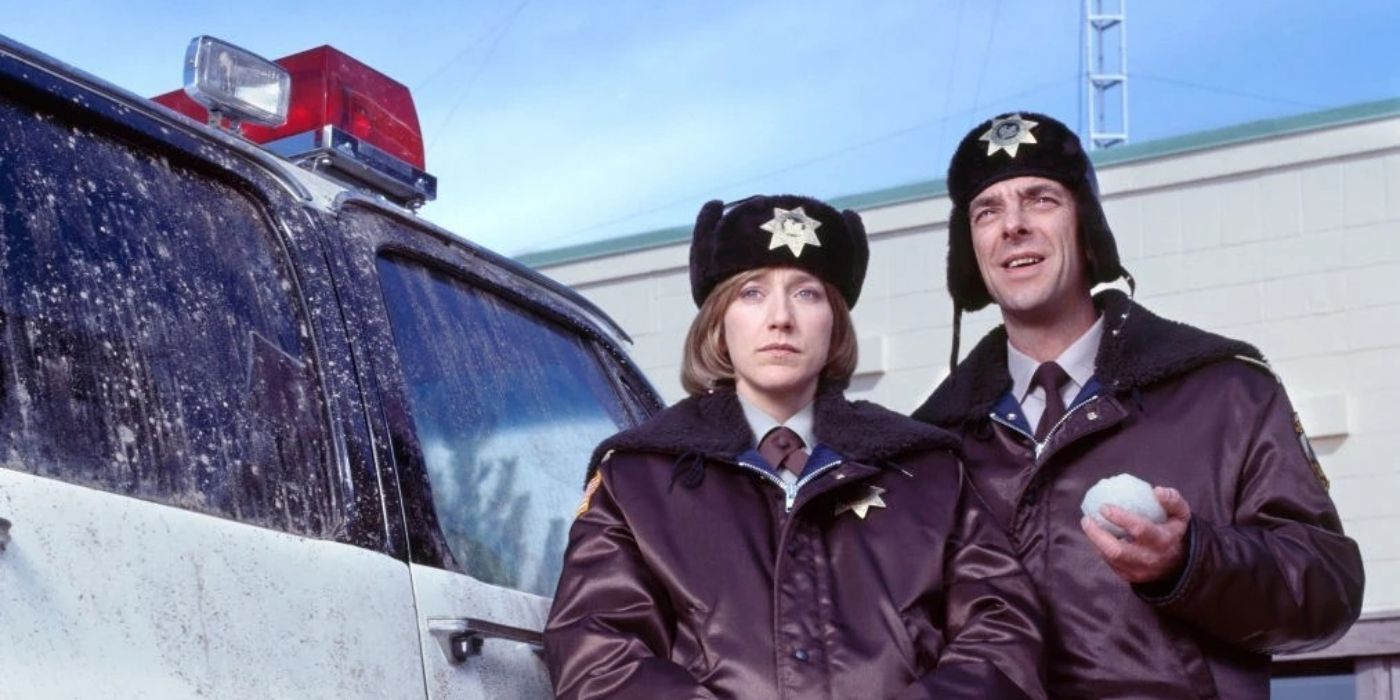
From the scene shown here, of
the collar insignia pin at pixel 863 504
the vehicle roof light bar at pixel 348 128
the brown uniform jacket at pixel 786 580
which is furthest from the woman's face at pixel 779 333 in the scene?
the vehicle roof light bar at pixel 348 128

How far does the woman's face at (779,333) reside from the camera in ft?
9.32

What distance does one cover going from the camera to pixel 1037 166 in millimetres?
3115

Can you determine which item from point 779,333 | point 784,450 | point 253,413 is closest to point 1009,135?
point 779,333

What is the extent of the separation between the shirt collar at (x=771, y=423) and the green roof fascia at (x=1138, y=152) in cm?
662

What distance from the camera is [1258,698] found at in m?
2.81

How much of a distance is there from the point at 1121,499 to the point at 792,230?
732mm

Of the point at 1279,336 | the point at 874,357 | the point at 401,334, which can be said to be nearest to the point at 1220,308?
the point at 1279,336

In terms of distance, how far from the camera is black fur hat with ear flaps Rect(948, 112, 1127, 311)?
312 cm

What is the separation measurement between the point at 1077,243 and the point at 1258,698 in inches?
31.3

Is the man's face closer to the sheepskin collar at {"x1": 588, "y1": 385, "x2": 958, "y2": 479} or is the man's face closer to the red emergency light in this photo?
the sheepskin collar at {"x1": 588, "y1": 385, "x2": 958, "y2": 479}

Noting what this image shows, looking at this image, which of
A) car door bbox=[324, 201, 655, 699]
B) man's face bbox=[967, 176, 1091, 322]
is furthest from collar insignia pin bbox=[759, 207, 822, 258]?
car door bbox=[324, 201, 655, 699]

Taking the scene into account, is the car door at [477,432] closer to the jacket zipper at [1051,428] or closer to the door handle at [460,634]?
the door handle at [460,634]

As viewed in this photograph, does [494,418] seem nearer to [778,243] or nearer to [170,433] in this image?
[778,243]

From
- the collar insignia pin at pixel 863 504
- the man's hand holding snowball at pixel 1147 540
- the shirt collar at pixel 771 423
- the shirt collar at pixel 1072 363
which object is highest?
the shirt collar at pixel 1072 363
